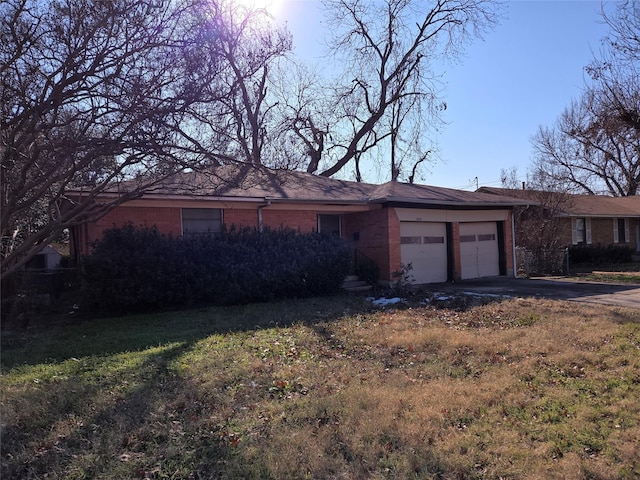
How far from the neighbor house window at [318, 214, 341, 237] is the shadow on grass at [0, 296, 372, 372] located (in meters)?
4.49

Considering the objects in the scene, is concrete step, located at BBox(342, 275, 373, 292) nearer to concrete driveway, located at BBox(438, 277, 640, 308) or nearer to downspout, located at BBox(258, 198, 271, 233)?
concrete driveway, located at BBox(438, 277, 640, 308)

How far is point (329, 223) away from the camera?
52.6ft

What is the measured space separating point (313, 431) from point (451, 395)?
1615 mm

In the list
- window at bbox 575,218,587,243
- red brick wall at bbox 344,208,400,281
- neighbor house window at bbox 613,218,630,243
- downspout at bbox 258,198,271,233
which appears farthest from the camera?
neighbor house window at bbox 613,218,630,243

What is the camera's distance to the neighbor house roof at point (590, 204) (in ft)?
74.6

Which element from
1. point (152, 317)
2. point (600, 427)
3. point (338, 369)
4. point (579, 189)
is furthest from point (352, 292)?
point (579, 189)

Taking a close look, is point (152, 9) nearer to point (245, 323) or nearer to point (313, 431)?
point (245, 323)

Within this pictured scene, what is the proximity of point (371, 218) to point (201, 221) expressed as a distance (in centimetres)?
552

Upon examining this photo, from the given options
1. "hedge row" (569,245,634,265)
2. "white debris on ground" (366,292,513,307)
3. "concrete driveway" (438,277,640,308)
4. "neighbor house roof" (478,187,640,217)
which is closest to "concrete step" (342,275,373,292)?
"white debris on ground" (366,292,513,307)

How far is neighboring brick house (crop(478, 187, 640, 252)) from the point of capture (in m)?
23.9

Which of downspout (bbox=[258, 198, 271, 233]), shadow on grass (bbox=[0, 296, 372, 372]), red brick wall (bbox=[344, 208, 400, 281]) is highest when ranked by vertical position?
downspout (bbox=[258, 198, 271, 233])

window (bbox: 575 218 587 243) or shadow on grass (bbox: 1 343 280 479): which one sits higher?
window (bbox: 575 218 587 243)

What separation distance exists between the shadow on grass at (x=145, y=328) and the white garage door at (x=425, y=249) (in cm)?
432

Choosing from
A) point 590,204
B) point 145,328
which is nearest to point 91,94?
point 145,328
